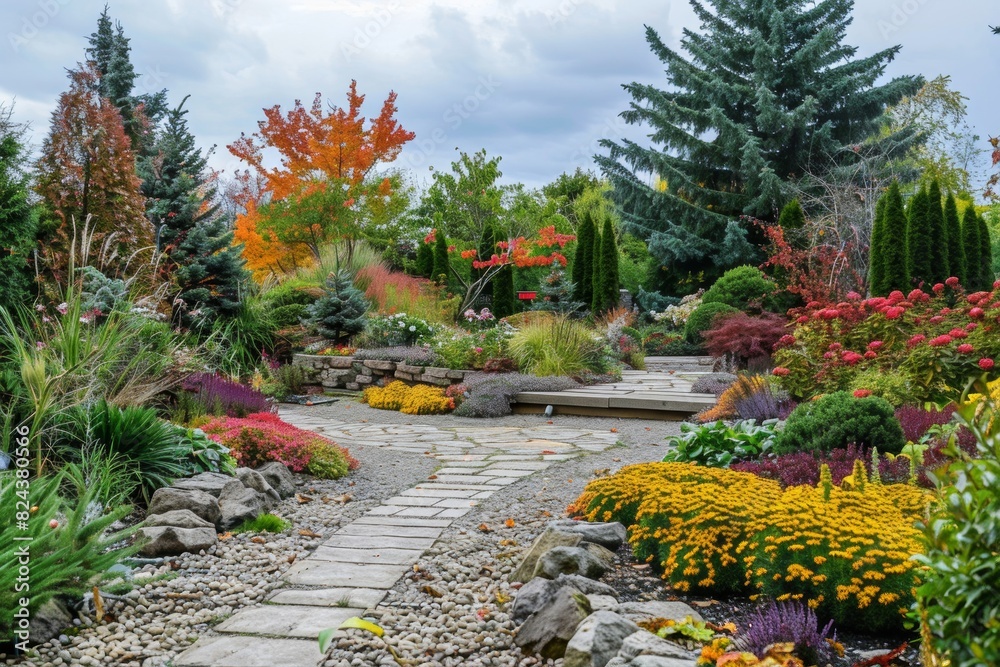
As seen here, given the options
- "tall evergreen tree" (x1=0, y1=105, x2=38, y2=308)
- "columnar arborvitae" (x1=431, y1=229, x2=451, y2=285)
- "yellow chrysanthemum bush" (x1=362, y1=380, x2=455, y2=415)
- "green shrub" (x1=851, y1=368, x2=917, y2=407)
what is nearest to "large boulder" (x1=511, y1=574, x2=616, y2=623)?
"green shrub" (x1=851, y1=368, x2=917, y2=407)

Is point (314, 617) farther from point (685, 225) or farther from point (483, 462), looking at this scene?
point (685, 225)

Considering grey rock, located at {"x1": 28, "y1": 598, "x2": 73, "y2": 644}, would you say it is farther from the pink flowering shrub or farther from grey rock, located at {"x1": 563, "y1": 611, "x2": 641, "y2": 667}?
the pink flowering shrub

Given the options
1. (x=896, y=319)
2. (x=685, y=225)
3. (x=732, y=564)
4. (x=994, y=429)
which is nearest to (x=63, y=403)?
(x=732, y=564)

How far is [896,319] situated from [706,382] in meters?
2.69

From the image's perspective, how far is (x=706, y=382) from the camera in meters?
9.54

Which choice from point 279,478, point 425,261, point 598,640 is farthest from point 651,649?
point 425,261

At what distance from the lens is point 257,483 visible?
488cm

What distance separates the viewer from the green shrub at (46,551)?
273 centimetres

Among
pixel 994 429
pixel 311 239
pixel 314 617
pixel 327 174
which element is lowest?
pixel 314 617

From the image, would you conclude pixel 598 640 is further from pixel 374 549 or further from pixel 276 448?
pixel 276 448

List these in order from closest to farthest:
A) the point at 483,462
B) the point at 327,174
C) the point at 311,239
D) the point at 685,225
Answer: the point at 483,462
the point at 311,239
the point at 327,174
the point at 685,225

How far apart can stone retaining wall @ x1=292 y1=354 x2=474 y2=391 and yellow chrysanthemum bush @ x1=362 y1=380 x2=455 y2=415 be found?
17 cm

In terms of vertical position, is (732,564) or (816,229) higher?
(816,229)

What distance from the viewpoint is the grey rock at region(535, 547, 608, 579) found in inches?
128
